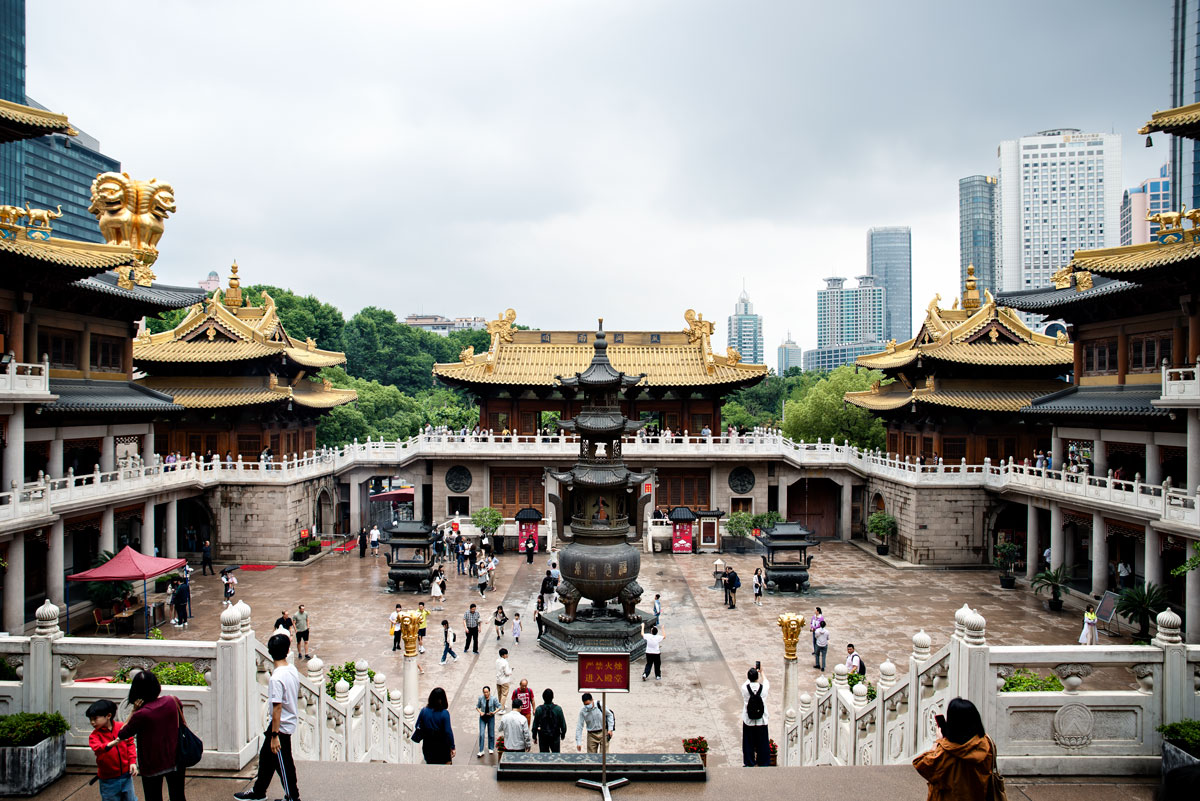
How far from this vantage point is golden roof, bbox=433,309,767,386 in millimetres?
36938

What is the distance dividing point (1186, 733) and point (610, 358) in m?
32.3

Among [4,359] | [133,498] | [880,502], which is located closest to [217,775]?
[4,359]

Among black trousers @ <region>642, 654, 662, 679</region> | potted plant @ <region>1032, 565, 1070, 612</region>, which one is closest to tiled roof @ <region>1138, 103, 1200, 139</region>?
potted plant @ <region>1032, 565, 1070, 612</region>

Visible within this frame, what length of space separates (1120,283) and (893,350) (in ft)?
43.7

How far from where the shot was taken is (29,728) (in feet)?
26.6

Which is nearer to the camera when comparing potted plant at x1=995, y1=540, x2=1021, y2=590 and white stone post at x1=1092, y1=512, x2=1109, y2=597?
white stone post at x1=1092, y1=512, x2=1109, y2=597

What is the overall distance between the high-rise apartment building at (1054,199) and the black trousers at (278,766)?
136002mm

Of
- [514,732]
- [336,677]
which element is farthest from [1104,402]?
[336,677]

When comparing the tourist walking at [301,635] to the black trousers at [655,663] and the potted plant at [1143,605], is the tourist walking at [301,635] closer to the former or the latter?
the black trousers at [655,663]

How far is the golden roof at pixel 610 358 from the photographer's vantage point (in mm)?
36938

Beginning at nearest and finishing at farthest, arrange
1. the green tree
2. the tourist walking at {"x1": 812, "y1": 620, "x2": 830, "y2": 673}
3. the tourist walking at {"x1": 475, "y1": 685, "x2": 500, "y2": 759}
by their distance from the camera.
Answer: the tourist walking at {"x1": 475, "y1": 685, "x2": 500, "y2": 759}, the tourist walking at {"x1": 812, "y1": 620, "x2": 830, "y2": 673}, the green tree

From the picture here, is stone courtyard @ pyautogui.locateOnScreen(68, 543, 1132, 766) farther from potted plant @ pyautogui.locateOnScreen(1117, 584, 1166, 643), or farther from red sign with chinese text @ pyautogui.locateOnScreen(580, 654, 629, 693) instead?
red sign with chinese text @ pyautogui.locateOnScreen(580, 654, 629, 693)

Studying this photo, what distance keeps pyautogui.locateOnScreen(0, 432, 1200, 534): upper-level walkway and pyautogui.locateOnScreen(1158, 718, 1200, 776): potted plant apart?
11929mm

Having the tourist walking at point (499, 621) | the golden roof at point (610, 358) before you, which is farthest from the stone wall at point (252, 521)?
the tourist walking at point (499, 621)
